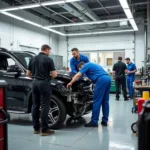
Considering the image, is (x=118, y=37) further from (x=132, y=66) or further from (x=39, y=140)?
(x=39, y=140)

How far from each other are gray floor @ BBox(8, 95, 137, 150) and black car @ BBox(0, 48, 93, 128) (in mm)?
354

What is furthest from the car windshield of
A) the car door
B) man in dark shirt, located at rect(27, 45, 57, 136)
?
man in dark shirt, located at rect(27, 45, 57, 136)

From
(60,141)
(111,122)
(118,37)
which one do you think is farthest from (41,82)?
(118,37)

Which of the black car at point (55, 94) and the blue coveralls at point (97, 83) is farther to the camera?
the blue coveralls at point (97, 83)

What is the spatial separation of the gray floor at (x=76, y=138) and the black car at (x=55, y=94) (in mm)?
354

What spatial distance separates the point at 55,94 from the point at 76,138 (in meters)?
1.01

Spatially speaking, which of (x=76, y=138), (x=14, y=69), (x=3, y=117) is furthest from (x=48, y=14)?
(x=3, y=117)

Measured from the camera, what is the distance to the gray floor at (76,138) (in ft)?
10.8

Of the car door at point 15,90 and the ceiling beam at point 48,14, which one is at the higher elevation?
the ceiling beam at point 48,14

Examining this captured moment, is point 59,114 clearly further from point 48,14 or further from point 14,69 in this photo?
point 48,14

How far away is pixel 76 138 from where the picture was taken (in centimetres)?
371

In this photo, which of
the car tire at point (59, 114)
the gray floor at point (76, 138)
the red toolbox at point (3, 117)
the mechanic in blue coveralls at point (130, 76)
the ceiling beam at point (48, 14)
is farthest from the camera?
the ceiling beam at point (48, 14)

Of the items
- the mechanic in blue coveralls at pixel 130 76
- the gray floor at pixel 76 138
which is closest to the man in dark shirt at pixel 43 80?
the gray floor at pixel 76 138

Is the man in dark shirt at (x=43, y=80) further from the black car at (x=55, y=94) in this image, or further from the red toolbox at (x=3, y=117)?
the red toolbox at (x=3, y=117)
